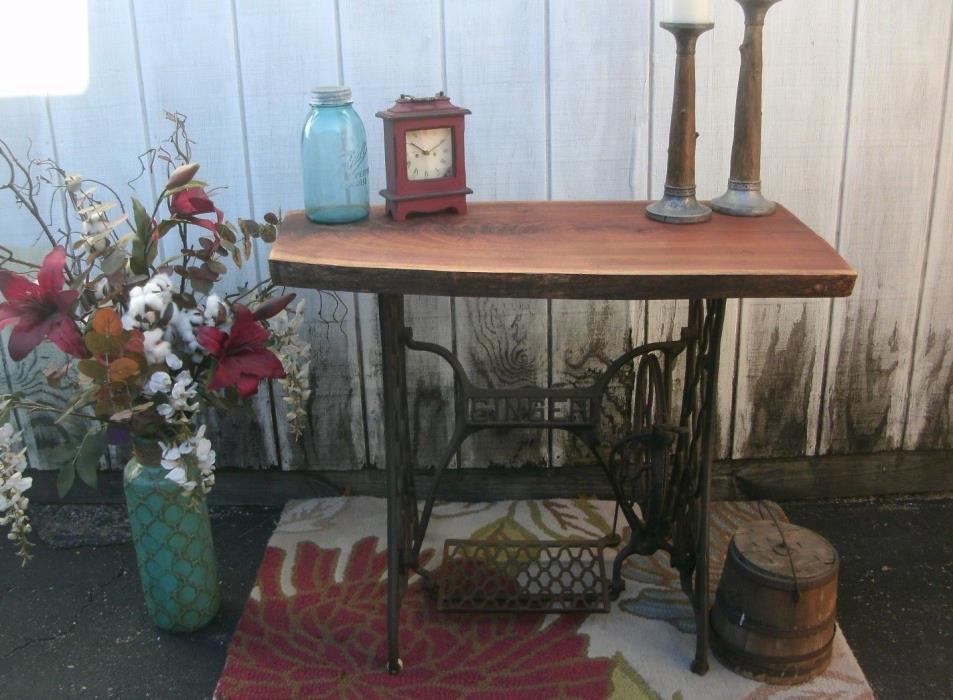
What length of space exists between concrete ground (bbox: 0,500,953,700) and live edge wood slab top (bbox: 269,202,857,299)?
0.80m

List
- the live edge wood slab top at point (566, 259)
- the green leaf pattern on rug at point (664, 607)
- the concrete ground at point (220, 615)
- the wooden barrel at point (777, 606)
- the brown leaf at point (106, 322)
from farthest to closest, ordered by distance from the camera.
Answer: the green leaf pattern on rug at point (664, 607)
the concrete ground at point (220, 615)
the wooden barrel at point (777, 606)
the brown leaf at point (106, 322)
the live edge wood slab top at point (566, 259)

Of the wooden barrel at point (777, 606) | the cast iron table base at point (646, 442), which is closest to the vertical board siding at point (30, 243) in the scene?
the cast iron table base at point (646, 442)

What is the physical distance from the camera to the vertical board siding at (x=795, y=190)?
201 cm

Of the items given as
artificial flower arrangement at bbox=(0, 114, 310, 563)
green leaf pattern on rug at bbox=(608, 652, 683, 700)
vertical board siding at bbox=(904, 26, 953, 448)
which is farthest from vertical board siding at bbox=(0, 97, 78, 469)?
vertical board siding at bbox=(904, 26, 953, 448)

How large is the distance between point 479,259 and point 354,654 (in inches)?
32.6

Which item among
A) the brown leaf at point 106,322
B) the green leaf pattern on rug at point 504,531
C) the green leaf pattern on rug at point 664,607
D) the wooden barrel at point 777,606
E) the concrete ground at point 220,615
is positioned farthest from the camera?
the green leaf pattern on rug at point 504,531

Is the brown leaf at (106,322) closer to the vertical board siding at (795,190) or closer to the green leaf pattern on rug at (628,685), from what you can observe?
the green leaf pattern on rug at (628,685)

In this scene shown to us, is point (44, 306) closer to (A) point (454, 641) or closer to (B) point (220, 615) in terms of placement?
(B) point (220, 615)

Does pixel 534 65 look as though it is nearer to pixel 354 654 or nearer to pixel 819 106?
pixel 819 106

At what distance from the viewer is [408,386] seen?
228 centimetres

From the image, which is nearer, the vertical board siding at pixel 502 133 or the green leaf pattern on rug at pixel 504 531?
the vertical board siding at pixel 502 133

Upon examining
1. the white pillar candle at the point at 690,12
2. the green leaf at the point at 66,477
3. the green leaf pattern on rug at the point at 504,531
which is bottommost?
the green leaf pattern on rug at the point at 504,531

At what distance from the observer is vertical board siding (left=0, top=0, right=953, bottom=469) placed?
2.01 meters

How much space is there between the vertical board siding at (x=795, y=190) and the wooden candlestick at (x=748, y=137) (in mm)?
331
